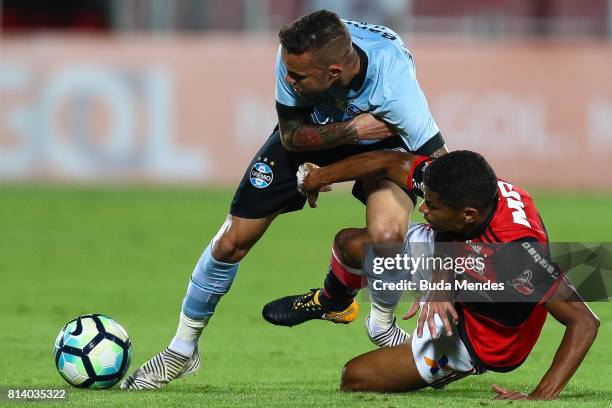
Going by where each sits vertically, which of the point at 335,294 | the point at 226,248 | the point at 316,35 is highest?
the point at 316,35

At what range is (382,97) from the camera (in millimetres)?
6453

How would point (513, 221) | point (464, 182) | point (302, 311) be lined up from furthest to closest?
1. point (302, 311)
2. point (513, 221)
3. point (464, 182)

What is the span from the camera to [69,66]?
19734mm

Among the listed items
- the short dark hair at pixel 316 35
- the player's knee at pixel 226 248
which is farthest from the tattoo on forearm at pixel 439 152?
the player's knee at pixel 226 248

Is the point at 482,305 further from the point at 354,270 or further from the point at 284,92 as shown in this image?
the point at 284,92

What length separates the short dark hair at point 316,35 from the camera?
627cm

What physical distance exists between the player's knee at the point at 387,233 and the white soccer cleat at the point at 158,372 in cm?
120

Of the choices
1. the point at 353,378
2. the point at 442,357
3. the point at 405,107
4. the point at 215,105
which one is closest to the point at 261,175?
the point at 405,107

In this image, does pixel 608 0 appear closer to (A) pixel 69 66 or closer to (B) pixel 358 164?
(A) pixel 69 66

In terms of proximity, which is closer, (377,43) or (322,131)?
(322,131)

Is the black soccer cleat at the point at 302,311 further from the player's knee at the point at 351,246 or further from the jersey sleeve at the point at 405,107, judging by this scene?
the jersey sleeve at the point at 405,107

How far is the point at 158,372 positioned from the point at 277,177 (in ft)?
4.03

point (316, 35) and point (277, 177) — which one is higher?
point (316, 35)

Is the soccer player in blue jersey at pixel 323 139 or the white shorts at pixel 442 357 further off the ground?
the soccer player in blue jersey at pixel 323 139
